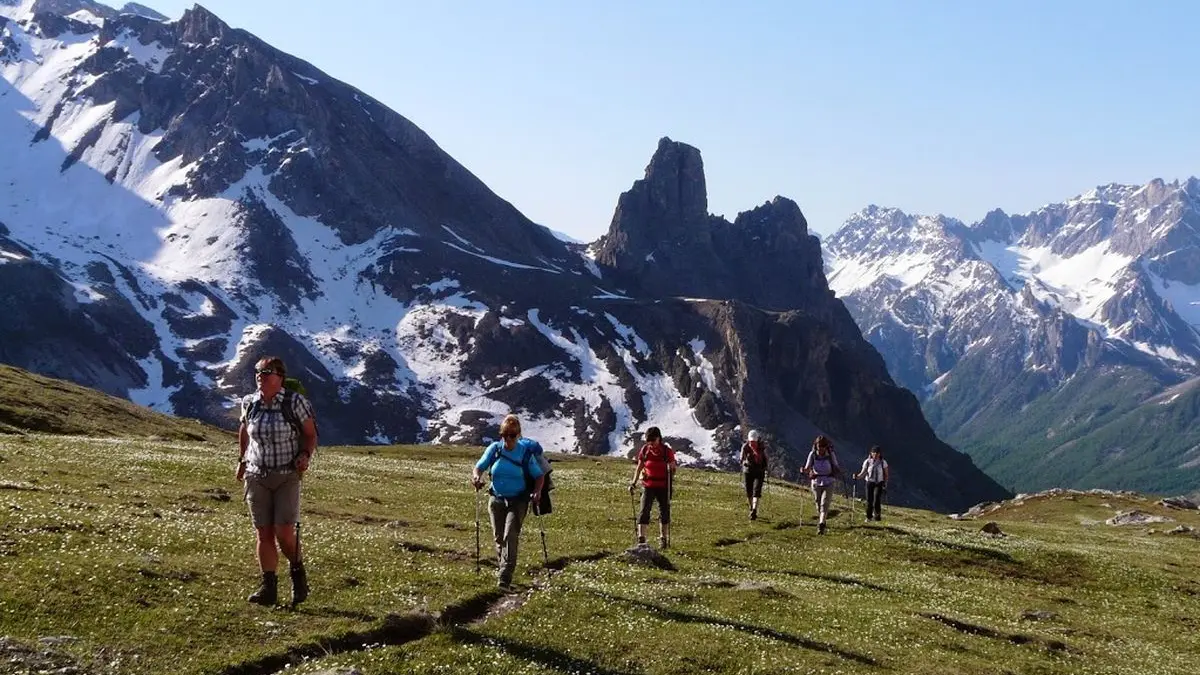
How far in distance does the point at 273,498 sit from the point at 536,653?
6192mm

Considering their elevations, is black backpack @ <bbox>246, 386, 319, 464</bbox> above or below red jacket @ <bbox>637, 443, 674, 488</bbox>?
above

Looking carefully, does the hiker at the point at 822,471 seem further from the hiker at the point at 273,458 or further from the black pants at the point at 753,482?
the hiker at the point at 273,458

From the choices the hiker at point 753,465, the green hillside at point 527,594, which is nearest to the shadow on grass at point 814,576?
the green hillside at point 527,594

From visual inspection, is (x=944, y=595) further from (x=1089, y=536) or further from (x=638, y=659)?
(x=1089, y=536)

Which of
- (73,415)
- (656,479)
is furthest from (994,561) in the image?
(73,415)

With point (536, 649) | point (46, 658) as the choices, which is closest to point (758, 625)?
point (536, 649)

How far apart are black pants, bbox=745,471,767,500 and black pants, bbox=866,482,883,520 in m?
6.56

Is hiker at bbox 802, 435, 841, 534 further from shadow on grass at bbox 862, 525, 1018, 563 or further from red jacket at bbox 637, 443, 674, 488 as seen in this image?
red jacket at bbox 637, 443, 674, 488

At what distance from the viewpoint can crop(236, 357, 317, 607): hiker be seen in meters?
19.9

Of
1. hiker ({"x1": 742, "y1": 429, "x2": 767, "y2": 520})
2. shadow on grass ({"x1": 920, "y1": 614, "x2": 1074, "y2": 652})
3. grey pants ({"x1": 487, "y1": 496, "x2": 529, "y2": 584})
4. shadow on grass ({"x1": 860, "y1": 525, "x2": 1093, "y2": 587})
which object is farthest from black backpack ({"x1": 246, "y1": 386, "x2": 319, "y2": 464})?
shadow on grass ({"x1": 860, "y1": 525, "x2": 1093, "y2": 587})

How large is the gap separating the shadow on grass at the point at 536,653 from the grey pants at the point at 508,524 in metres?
Result: 4.55

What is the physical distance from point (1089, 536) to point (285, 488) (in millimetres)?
57561

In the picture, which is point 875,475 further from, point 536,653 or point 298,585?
point 298,585

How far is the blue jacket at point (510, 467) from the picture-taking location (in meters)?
24.4
